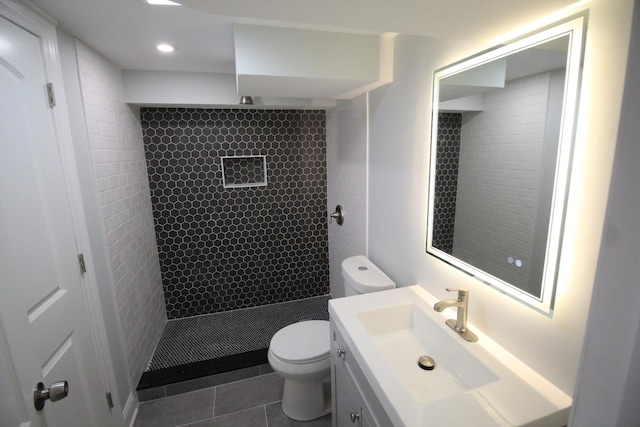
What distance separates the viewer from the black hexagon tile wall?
2699 mm

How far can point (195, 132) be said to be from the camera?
2.69 meters

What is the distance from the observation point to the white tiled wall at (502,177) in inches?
37.1

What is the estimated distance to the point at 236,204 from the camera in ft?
9.61

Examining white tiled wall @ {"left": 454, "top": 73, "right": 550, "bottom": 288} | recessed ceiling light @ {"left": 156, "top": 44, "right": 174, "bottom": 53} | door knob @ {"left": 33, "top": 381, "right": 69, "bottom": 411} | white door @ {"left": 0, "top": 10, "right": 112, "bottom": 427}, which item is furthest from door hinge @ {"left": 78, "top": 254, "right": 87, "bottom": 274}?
white tiled wall @ {"left": 454, "top": 73, "right": 550, "bottom": 288}

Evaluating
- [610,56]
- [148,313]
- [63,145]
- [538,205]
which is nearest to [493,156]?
[538,205]

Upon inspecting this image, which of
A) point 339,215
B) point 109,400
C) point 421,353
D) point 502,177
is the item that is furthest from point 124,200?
point 502,177

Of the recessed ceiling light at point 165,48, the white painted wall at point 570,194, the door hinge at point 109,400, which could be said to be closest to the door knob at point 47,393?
the door hinge at point 109,400

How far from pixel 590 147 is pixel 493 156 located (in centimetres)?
33

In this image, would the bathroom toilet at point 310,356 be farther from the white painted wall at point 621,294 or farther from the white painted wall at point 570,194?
the white painted wall at point 621,294

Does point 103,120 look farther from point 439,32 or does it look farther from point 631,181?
point 631,181

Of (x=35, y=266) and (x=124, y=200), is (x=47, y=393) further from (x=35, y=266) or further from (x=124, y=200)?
(x=124, y=200)

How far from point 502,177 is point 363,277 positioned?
39.4 inches

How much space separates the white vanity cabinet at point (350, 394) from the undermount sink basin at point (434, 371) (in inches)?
3.1

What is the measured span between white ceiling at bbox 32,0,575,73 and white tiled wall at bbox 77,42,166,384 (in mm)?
213
